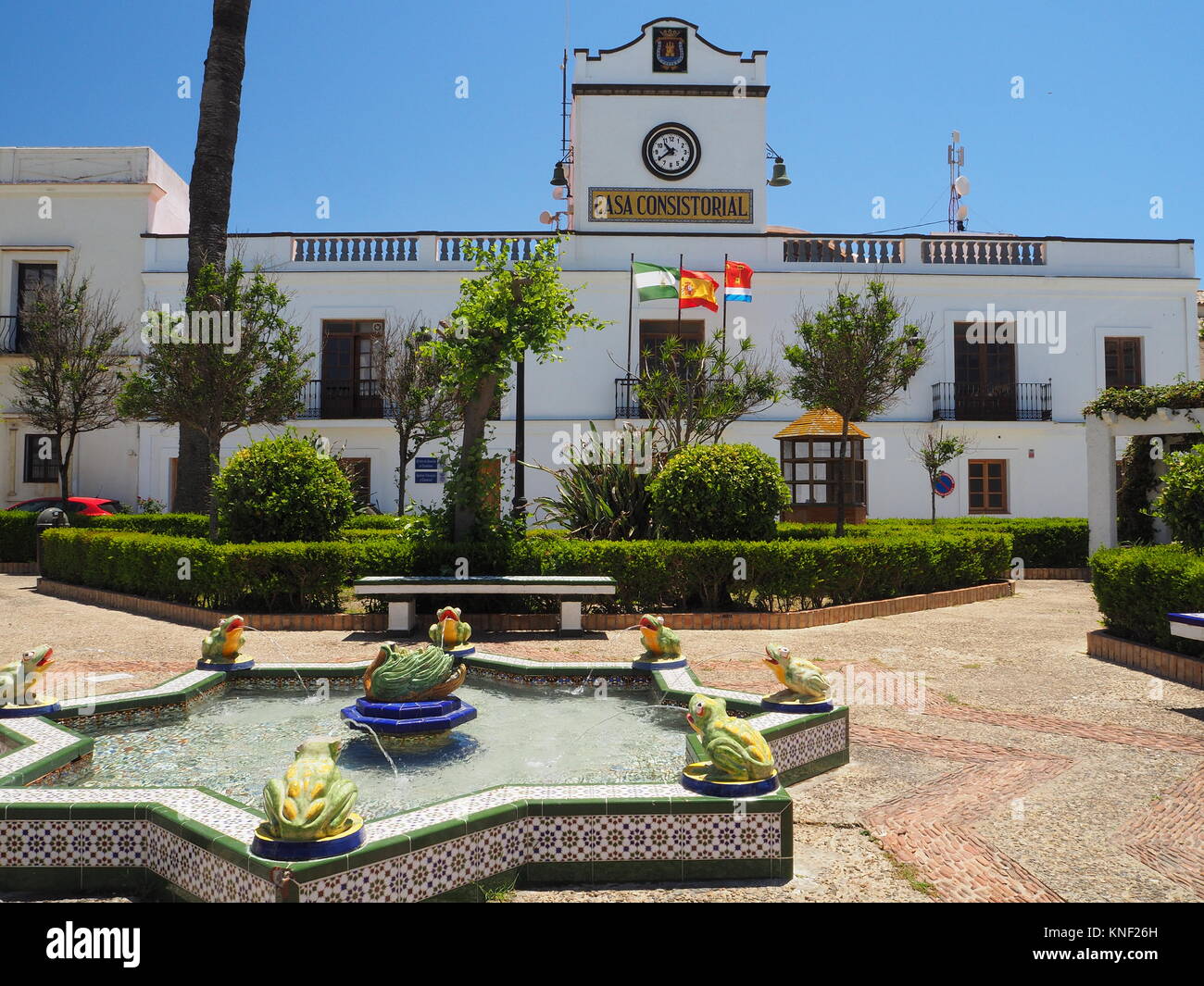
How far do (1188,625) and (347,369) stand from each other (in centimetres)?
1879

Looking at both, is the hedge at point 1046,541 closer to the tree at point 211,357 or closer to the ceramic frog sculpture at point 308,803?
the tree at point 211,357

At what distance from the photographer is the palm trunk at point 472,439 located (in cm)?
1015

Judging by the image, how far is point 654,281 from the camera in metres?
18.5

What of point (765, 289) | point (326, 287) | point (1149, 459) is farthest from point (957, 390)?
point (326, 287)

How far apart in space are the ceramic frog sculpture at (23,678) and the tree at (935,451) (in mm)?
15499

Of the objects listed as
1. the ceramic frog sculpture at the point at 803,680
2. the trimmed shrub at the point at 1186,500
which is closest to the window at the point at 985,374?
the trimmed shrub at the point at 1186,500

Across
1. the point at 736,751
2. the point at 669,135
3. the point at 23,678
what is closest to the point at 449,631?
the point at 23,678

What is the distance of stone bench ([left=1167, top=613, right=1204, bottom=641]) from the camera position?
6.15 meters

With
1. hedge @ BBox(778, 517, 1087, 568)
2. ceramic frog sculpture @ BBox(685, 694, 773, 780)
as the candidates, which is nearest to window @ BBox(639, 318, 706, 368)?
hedge @ BBox(778, 517, 1087, 568)

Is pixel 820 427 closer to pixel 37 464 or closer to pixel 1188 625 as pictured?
pixel 1188 625

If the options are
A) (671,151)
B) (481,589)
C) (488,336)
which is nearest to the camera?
(481,589)
